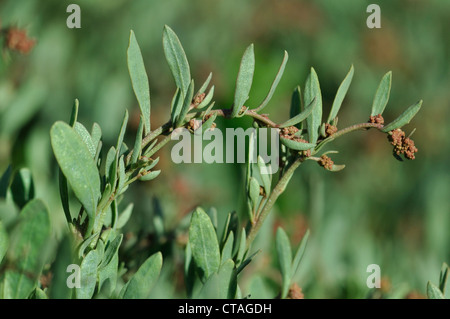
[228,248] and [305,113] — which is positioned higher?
[305,113]

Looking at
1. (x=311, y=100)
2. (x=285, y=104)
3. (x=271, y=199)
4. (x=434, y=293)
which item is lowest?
(x=434, y=293)

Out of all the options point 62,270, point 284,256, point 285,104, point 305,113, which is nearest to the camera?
point 62,270

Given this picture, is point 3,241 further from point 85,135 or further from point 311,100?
point 311,100

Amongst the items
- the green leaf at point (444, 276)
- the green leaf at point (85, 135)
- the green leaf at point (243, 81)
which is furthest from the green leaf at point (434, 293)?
the green leaf at point (85, 135)

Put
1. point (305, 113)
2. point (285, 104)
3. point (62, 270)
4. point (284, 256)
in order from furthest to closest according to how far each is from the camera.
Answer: point (285, 104), point (284, 256), point (305, 113), point (62, 270)

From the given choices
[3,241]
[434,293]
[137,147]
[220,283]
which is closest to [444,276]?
[434,293]

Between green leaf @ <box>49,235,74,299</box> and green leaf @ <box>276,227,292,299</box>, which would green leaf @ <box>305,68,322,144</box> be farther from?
green leaf @ <box>49,235,74,299</box>
